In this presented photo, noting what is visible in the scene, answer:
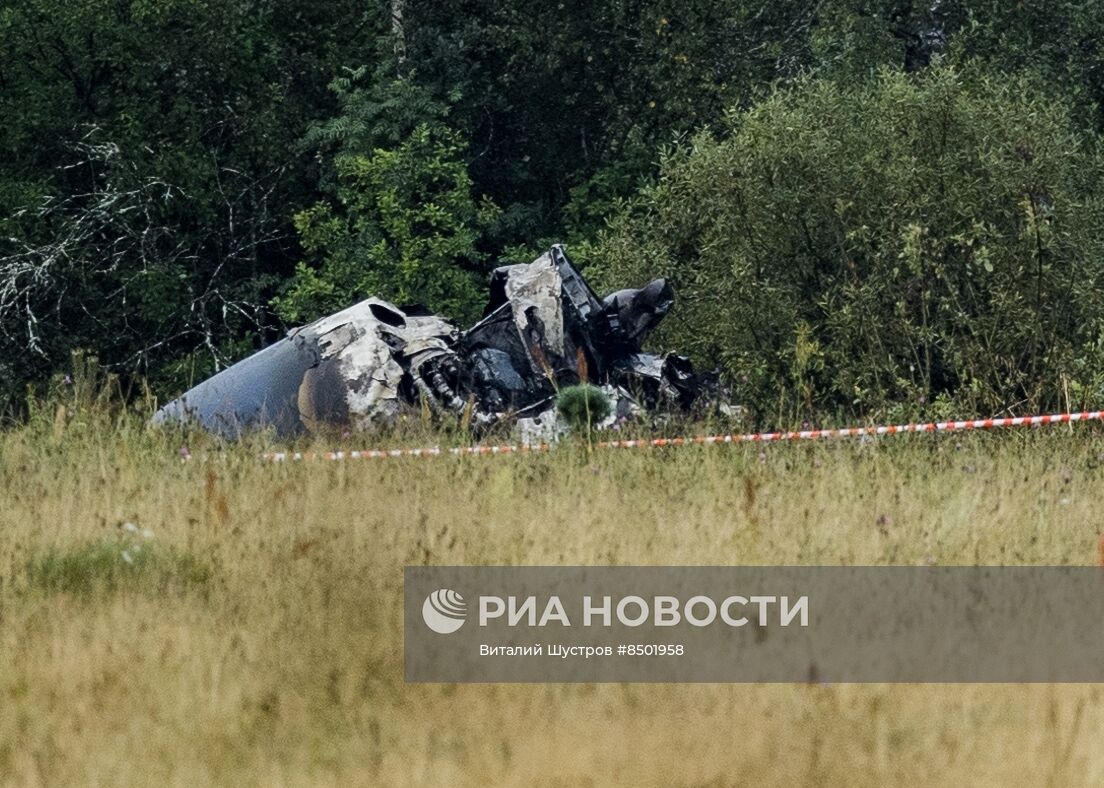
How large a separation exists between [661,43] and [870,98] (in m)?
7.03

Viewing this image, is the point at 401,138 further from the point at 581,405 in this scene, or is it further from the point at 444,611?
the point at 444,611

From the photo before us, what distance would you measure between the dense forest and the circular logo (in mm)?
9305

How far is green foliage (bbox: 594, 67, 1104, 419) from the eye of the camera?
13375 millimetres

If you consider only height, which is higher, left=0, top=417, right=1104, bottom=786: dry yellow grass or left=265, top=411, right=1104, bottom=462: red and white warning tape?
left=265, top=411, right=1104, bottom=462: red and white warning tape

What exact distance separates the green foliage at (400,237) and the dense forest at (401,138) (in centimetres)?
4

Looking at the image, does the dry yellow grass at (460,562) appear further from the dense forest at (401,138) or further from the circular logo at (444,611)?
the dense forest at (401,138)

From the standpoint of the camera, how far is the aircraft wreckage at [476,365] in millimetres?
13500

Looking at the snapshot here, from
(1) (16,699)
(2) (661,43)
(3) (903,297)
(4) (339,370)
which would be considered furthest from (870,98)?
(1) (16,699)

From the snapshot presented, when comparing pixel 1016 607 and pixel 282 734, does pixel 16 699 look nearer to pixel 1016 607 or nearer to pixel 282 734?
pixel 282 734

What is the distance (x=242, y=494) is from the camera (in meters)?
8.19

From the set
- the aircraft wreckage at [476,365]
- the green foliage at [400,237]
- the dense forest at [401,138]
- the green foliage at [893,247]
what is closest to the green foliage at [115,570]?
the aircraft wreckage at [476,365]

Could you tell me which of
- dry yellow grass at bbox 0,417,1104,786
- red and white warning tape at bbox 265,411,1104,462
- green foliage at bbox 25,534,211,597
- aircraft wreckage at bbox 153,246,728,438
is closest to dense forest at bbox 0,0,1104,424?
aircraft wreckage at bbox 153,246,728,438

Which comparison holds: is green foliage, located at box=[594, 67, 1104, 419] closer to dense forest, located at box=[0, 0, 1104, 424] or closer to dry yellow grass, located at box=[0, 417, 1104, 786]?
dense forest, located at box=[0, 0, 1104, 424]
